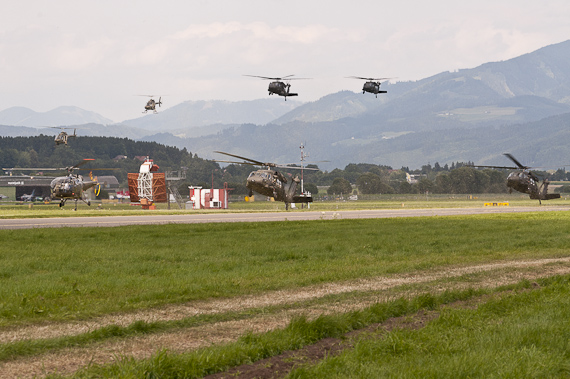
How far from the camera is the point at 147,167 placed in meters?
123

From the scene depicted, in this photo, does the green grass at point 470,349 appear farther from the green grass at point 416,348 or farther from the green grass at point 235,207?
the green grass at point 235,207

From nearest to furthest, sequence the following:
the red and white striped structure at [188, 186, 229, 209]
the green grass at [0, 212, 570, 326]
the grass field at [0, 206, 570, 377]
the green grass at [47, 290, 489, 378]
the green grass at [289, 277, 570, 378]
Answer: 1. the green grass at [47, 290, 489, 378]
2. the green grass at [289, 277, 570, 378]
3. the grass field at [0, 206, 570, 377]
4. the green grass at [0, 212, 570, 326]
5. the red and white striped structure at [188, 186, 229, 209]

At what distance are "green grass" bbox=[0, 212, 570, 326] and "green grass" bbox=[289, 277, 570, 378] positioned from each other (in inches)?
223

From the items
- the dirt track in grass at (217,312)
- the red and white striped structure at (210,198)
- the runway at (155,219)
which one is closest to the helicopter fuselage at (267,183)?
the runway at (155,219)

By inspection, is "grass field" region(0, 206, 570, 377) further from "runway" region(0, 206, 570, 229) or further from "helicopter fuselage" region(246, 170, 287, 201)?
"helicopter fuselage" region(246, 170, 287, 201)

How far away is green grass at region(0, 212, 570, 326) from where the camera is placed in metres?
15.1

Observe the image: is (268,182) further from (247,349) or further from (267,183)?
(247,349)

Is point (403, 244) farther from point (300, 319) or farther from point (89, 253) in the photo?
point (300, 319)

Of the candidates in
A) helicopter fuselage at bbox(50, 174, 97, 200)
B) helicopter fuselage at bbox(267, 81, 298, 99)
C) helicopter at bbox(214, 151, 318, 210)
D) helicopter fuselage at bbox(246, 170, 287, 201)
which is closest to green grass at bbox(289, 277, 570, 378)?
helicopter at bbox(214, 151, 318, 210)

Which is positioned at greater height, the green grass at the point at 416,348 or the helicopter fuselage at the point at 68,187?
the helicopter fuselage at the point at 68,187

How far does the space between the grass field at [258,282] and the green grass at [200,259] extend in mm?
53

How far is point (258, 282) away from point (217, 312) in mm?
3959

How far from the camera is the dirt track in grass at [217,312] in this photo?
9.74m

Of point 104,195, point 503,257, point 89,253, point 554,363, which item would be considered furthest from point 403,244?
point 104,195
